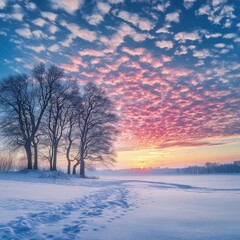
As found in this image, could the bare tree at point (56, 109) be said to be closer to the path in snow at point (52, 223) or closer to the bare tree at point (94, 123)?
the bare tree at point (94, 123)

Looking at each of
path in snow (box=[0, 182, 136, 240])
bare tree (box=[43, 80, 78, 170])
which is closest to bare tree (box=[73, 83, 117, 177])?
bare tree (box=[43, 80, 78, 170])

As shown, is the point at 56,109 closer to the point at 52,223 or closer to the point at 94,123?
the point at 94,123

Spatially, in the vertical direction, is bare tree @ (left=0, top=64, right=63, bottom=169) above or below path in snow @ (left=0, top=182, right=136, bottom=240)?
above

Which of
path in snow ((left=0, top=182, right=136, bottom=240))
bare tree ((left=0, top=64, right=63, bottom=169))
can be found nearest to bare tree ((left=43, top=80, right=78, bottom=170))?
bare tree ((left=0, top=64, right=63, bottom=169))

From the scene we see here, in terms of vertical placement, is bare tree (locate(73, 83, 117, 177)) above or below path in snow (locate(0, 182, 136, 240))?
above

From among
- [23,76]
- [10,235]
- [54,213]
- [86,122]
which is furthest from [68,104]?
[10,235]

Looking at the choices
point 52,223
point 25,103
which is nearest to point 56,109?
point 25,103

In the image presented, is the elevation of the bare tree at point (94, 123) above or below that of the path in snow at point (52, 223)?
above

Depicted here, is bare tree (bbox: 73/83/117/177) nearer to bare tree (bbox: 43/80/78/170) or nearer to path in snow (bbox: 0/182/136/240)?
bare tree (bbox: 43/80/78/170)

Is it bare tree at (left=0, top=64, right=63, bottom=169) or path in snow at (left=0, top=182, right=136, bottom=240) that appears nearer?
path in snow at (left=0, top=182, right=136, bottom=240)

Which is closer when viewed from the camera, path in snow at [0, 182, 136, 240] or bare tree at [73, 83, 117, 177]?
path in snow at [0, 182, 136, 240]

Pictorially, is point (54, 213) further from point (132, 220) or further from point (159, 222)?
point (159, 222)

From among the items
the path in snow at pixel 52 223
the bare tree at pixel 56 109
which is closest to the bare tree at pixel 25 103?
the bare tree at pixel 56 109

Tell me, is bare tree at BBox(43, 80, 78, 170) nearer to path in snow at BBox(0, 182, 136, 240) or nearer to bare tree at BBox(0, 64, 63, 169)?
bare tree at BBox(0, 64, 63, 169)
